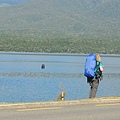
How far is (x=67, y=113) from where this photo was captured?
1523 cm

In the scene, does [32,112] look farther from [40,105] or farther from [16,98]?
[16,98]

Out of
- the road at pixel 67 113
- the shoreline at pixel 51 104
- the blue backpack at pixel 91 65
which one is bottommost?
the road at pixel 67 113

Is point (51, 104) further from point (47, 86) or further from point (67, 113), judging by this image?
point (47, 86)

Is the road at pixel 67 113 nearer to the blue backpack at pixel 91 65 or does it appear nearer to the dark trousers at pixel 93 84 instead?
the blue backpack at pixel 91 65

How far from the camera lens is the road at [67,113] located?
563 inches

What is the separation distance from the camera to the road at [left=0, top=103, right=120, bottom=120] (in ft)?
46.9

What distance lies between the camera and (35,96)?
168ft

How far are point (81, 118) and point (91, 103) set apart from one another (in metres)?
3.55

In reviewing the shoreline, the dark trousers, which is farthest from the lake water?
the shoreline

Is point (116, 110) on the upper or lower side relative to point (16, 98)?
lower

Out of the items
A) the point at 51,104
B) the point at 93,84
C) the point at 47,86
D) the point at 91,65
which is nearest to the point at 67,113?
the point at 51,104

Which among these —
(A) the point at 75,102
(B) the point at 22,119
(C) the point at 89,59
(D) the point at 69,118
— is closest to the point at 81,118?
(D) the point at 69,118

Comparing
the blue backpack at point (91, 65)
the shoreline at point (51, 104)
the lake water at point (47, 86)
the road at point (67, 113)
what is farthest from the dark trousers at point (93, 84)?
the lake water at point (47, 86)

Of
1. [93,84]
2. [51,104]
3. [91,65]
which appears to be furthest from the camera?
[93,84]
